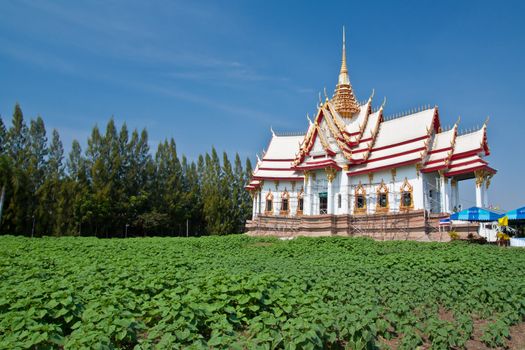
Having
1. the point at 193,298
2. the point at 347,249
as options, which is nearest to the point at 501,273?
the point at 347,249

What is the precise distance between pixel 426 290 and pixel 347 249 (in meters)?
9.44

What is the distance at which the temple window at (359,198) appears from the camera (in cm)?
3081

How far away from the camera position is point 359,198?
102ft

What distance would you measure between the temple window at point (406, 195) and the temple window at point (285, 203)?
10555 mm

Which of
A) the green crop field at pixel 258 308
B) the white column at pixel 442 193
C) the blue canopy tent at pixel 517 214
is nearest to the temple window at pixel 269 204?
the white column at pixel 442 193

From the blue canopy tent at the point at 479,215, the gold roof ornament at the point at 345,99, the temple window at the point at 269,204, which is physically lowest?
the blue canopy tent at the point at 479,215

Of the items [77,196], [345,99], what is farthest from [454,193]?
[77,196]

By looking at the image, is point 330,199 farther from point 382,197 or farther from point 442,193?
point 442,193

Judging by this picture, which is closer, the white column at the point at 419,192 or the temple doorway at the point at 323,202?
the white column at the point at 419,192

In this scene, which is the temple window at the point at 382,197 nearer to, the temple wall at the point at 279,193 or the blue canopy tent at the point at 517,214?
the temple wall at the point at 279,193

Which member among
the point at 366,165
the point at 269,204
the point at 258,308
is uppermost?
the point at 366,165

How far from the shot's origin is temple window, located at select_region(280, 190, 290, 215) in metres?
35.7

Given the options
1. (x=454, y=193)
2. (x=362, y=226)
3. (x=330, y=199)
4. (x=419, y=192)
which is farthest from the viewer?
(x=330, y=199)

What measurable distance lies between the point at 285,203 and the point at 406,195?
11209mm
